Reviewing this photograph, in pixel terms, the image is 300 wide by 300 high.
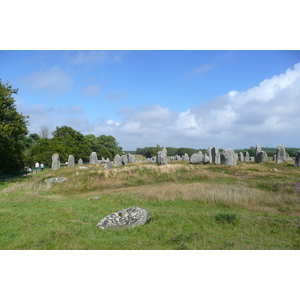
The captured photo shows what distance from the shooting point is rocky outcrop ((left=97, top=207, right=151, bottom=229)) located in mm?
7848

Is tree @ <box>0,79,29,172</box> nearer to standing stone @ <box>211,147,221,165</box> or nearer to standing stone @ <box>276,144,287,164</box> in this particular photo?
standing stone @ <box>211,147,221,165</box>

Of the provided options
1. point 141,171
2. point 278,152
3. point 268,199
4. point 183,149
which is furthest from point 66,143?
point 183,149

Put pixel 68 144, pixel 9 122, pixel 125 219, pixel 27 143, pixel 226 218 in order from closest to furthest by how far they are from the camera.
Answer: pixel 125 219, pixel 226 218, pixel 9 122, pixel 68 144, pixel 27 143

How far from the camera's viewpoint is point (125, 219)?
8078 millimetres

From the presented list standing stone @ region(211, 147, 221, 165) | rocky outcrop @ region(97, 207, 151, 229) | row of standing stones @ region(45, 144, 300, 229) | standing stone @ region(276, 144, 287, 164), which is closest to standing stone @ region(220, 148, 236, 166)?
row of standing stones @ region(45, 144, 300, 229)

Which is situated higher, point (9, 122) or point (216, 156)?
point (9, 122)

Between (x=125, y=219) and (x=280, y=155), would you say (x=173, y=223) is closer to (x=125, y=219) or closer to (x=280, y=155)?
(x=125, y=219)

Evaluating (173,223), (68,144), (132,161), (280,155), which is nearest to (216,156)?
(280,155)

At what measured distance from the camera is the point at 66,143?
56.8 metres

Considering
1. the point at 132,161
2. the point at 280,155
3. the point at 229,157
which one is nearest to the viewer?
the point at 229,157

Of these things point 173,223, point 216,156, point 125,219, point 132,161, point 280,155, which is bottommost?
point 173,223

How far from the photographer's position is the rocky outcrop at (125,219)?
7.85 metres

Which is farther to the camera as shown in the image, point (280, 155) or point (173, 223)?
point (280, 155)

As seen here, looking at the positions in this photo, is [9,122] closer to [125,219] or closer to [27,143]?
[125,219]
